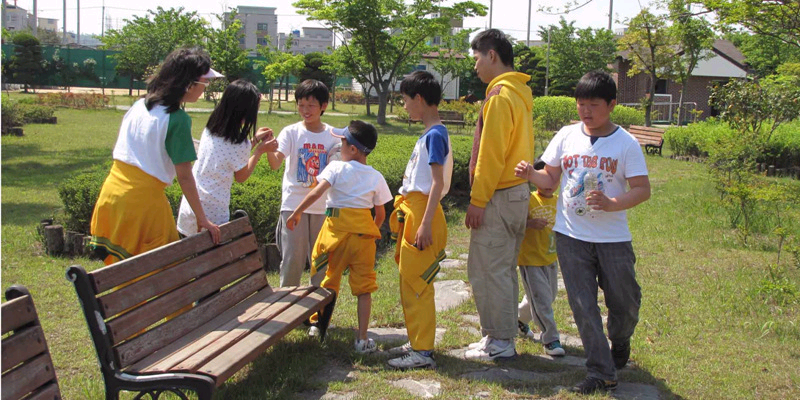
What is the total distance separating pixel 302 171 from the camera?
4.54 m

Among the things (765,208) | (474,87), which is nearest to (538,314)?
(765,208)

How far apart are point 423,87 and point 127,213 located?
1.68 m

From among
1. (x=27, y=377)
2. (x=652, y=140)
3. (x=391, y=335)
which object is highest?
(x=652, y=140)

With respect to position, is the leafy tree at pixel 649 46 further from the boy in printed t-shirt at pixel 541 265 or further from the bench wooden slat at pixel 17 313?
the bench wooden slat at pixel 17 313

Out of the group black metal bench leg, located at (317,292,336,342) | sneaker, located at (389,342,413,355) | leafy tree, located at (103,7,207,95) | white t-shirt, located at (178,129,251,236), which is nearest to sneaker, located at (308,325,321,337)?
black metal bench leg, located at (317,292,336,342)

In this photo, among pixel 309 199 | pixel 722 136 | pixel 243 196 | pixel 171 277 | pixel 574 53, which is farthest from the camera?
pixel 574 53

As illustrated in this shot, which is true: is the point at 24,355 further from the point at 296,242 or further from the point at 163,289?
the point at 296,242

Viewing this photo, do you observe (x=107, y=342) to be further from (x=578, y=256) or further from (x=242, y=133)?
(x=578, y=256)

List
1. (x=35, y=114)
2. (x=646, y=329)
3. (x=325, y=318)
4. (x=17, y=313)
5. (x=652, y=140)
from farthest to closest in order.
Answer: (x=35, y=114), (x=652, y=140), (x=646, y=329), (x=325, y=318), (x=17, y=313)

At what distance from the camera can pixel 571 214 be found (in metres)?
3.69

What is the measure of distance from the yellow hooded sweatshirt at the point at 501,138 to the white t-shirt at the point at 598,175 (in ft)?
0.92

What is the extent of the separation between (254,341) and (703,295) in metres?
3.86

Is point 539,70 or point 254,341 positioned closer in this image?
point 254,341

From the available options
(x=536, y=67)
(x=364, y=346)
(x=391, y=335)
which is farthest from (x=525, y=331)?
(x=536, y=67)
